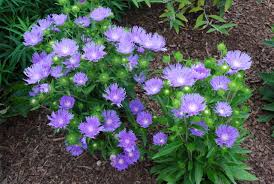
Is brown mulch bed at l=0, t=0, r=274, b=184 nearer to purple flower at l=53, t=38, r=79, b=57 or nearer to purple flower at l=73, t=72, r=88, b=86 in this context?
purple flower at l=73, t=72, r=88, b=86

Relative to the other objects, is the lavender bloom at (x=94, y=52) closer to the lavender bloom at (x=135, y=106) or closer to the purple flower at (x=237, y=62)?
the lavender bloom at (x=135, y=106)

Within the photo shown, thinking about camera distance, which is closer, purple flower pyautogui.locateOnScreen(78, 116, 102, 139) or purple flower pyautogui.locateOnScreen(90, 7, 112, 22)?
purple flower pyautogui.locateOnScreen(78, 116, 102, 139)

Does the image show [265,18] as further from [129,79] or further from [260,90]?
[129,79]

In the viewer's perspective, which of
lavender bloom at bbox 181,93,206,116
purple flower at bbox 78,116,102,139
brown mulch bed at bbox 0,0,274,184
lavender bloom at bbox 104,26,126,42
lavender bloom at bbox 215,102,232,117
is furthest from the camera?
brown mulch bed at bbox 0,0,274,184

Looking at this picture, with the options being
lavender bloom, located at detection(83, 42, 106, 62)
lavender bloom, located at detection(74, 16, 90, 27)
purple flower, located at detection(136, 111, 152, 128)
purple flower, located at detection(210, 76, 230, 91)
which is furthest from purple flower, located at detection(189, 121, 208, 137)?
lavender bloom, located at detection(74, 16, 90, 27)

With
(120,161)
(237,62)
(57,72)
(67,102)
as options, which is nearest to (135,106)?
(120,161)

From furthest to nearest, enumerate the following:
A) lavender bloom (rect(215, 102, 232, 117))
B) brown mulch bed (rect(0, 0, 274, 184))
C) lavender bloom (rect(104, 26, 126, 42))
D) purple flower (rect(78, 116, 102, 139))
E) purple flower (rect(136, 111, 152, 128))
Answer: brown mulch bed (rect(0, 0, 274, 184)) → purple flower (rect(136, 111, 152, 128)) → lavender bloom (rect(104, 26, 126, 42)) → purple flower (rect(78, 116, 102, 139)) → lavender bloom (rect(215, 102, 232, 117))

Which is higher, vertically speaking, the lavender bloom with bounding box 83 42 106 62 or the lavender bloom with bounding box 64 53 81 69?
the lavender bloom with bounding box 83 42 106 62
